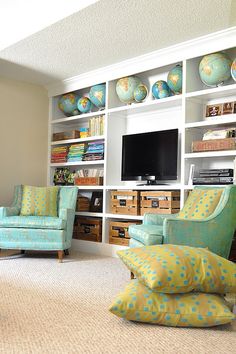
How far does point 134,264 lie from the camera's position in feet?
8.63

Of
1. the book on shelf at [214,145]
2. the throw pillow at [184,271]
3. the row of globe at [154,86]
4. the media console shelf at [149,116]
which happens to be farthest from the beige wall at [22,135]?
the throw pillow at [184,271]

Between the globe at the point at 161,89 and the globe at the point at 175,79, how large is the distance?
3.3 inches

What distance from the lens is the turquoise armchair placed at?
3436mm

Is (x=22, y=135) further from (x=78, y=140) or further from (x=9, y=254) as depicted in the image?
(x=9, y=254)

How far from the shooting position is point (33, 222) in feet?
15.4

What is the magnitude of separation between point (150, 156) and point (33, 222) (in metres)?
1.48

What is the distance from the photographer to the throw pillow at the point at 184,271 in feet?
7.78

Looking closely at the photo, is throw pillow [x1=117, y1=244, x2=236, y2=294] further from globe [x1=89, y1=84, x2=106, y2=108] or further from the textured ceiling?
globe [x1=89, y1=84, x2=106, y2=108]

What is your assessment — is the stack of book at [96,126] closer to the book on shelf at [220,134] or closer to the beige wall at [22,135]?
the beige wall at [22,135]

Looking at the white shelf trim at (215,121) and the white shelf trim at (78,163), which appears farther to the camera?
the white shelf trim at (78,163)

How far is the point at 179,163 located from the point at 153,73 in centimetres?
122

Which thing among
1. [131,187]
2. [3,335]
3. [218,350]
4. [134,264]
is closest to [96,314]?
[134,264]

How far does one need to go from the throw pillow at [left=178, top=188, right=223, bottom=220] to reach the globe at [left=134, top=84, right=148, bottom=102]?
1.63m

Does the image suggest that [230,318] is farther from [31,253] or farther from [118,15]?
[31,253]
